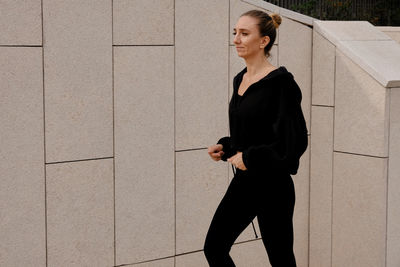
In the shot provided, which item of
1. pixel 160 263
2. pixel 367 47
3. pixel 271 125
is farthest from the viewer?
pixel 367 47

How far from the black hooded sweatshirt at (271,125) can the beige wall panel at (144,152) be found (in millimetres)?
1248

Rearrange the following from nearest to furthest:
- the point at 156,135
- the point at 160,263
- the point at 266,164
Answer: the point at 266,164 < the point at 156,135 < the point at 160,263

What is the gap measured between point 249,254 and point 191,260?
65 cm

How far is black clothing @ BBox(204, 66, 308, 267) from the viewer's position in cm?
464

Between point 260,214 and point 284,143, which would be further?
point 260,214

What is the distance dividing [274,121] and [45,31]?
1821 mm

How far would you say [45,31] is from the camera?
17.5 ft

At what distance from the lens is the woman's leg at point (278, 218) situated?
4.79 meters

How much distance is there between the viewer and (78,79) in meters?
5.55

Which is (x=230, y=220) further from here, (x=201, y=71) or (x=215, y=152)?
(x=201, y=71)

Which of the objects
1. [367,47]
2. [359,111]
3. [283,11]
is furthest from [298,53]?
[359,111]

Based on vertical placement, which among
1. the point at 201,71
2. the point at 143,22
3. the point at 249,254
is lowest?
the point at 249,254

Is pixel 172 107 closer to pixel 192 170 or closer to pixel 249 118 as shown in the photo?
pixel 192 170

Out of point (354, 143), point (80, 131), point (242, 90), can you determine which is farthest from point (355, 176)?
point (80, 131)
